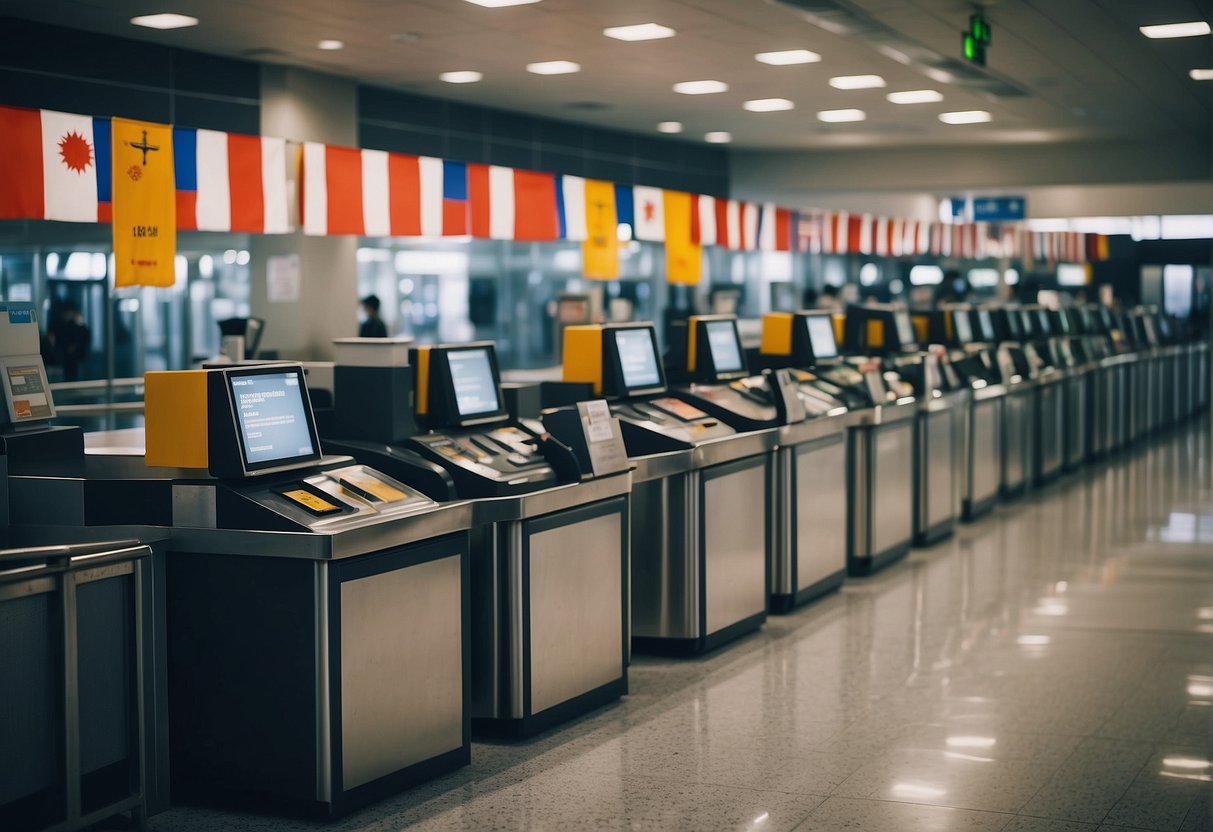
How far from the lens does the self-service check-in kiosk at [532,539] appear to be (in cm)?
445

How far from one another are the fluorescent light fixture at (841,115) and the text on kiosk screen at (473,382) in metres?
8.58

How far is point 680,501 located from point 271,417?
82.8 inches

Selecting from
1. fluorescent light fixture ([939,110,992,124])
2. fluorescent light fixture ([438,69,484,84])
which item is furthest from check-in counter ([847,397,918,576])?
fluorescent light fixture ([939,110,992,124])

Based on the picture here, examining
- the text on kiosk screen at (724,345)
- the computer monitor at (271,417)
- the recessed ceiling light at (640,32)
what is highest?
the recessed ceiling light at (640,32)

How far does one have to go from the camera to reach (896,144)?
1584 centimetres

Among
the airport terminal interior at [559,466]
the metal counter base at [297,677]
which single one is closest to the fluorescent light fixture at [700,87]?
the airport terminal interior at [559,466]

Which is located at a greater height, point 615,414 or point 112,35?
point 112,35

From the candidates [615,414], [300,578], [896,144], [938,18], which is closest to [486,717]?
[300,578]

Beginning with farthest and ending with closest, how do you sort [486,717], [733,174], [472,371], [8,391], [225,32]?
1. [733,174]
2. [225,32]
3. [472,371]
4. [486,717]
5. [8,391]

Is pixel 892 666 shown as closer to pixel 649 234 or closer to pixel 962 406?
pixel 962 406

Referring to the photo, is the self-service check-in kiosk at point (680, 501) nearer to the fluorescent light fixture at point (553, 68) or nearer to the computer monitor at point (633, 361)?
the computer monitor at point (633, 361)

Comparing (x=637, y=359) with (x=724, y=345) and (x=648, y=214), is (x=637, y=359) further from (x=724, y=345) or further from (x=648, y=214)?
(x=648, y=214)

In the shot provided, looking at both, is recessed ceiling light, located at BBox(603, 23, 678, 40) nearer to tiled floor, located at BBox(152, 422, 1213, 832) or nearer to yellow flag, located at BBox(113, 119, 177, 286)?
yellow flag, located at BBox(113, 119, 177, 286)

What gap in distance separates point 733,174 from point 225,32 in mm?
9418
